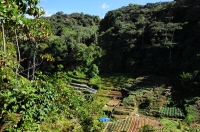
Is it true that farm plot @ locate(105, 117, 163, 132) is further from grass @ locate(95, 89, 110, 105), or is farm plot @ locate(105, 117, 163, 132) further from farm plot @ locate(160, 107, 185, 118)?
grass @ locate(95, 89, 110, 105)

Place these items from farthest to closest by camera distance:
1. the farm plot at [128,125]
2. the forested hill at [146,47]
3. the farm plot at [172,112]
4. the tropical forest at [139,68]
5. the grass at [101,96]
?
the forested hill at [146,47] < the grass at [101,96] < the farm plot at [172,112] < the tropical forest at [139,68] < the farm plot at [128,125]

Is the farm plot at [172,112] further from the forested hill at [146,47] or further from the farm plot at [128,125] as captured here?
the farm plot at [128,125]

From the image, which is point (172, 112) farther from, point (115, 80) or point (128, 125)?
point (115, 80)

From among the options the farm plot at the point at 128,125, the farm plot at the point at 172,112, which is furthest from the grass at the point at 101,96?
the farm plot at the point at 128,125

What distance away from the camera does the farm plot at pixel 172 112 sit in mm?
25188

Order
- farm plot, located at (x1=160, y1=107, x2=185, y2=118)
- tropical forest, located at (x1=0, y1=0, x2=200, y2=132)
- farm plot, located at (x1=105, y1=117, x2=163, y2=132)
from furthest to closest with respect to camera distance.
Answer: farm plot, located at (x1=160, y1=107, x2=185, y2=118) → tropical forest, located at (x1=0, y1=0, x2=200, y2=132) → farm plot, located at (x1=105, y1=117, x2=163, y2=132)

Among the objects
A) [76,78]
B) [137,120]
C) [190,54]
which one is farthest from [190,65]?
[76,78]

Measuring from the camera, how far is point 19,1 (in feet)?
13.9

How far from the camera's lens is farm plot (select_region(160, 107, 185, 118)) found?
2519 cm

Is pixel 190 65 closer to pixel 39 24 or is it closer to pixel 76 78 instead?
pixel 76 78

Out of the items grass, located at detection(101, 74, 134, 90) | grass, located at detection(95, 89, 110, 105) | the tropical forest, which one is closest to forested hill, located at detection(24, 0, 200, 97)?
the tropical forest

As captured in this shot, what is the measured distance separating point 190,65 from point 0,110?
31926 millimetres

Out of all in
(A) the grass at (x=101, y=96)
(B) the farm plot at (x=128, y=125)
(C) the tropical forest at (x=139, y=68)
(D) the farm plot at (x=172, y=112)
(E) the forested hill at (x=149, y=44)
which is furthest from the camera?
(E) the forested hill at (x=149, y=44)

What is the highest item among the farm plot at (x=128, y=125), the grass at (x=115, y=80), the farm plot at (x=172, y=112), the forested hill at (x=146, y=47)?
the forested hill at (x=146, y=47)
